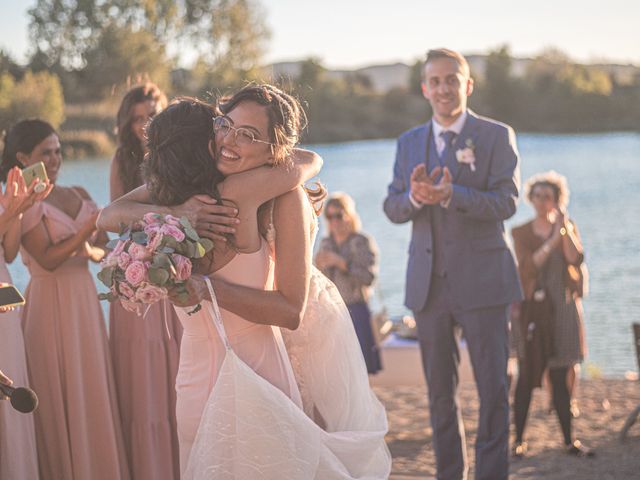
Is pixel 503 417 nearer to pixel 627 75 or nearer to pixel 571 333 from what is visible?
pixel 571 333

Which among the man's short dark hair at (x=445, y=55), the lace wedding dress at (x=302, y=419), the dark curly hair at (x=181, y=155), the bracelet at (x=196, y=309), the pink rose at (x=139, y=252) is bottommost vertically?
the lace wedding dress at (x=302, y=419)

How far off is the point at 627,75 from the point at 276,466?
52.0 metres

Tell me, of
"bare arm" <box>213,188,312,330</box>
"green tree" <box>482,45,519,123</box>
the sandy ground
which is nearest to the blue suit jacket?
the sandy ground

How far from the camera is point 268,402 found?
2787 mm

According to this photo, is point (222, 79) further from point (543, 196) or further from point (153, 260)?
point (153, 260)

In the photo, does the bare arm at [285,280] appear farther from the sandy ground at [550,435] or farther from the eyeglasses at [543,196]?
the eyeglasses at [543,196]

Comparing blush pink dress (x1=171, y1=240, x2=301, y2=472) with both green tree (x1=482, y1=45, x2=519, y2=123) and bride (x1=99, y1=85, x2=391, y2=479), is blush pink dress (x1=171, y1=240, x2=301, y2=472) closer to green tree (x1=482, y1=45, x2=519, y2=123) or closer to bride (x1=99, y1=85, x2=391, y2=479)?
bride (x1=99, y1=85, x2=391, y2=479)

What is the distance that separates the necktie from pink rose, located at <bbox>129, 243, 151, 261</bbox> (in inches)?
90.3

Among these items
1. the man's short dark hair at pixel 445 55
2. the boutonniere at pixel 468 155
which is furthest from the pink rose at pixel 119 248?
the man's short dark hair at pixel 445 55

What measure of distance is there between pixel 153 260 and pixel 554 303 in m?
3.78

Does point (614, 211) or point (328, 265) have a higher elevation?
point (328, 265)

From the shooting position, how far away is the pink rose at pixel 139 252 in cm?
259

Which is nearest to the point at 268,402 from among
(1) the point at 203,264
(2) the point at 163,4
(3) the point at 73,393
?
(1) the point at 203,264

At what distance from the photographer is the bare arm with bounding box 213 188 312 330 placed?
2.78 meters
